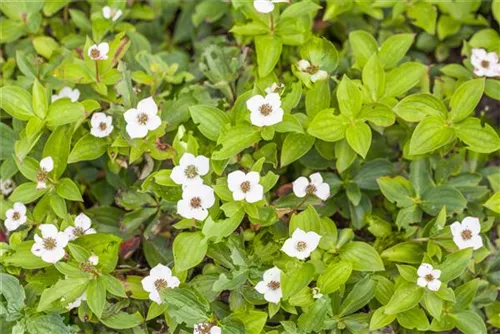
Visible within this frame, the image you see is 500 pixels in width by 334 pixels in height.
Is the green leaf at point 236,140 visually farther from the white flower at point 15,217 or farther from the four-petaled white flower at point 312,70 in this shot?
the white flower at point 15,217

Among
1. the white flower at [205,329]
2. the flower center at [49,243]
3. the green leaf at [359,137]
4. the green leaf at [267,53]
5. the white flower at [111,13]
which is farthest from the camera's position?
the white flower at [111,13]

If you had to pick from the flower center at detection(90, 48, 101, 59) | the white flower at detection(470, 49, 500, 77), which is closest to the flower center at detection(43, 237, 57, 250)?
the flower center at detection(90, 48, 101, 59)

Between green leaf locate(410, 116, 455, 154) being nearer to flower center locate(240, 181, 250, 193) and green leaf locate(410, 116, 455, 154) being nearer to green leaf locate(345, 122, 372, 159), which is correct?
green leaf locate(345, 122, 372, 159)

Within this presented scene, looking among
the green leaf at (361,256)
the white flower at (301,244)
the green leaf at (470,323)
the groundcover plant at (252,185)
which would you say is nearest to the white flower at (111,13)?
the groundcover plant at (252,185)

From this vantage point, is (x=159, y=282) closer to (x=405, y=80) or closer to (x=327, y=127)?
(x=327, y=127)

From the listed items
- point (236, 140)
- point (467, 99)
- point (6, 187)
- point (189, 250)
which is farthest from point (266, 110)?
point (6, 187)

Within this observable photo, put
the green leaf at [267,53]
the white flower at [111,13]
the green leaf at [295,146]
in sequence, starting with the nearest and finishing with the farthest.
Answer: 1. the green leaf at [295,146]
2. the green leaf at [267,53]
3. the white flower at [111,13]
